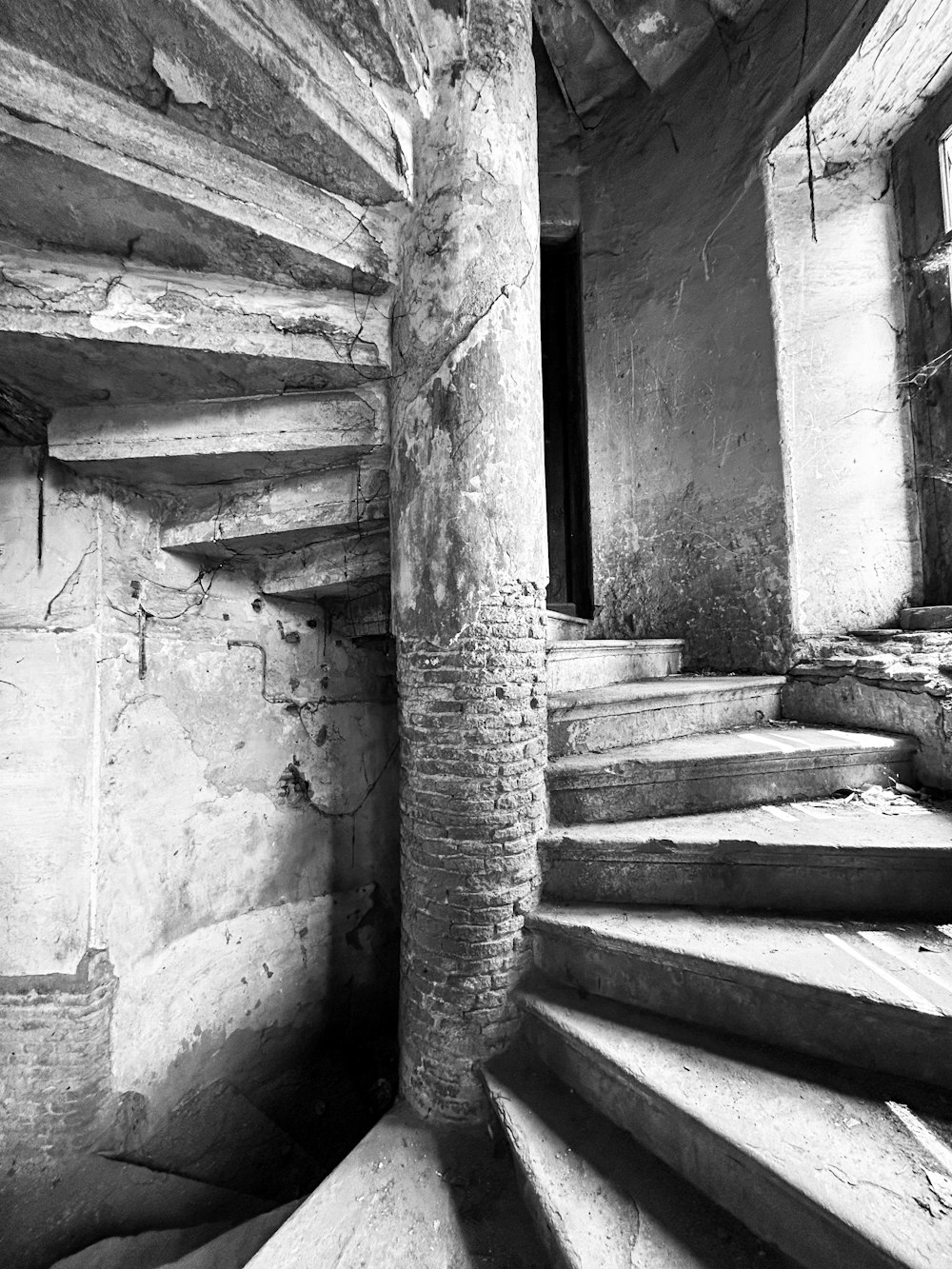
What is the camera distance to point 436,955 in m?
2.02

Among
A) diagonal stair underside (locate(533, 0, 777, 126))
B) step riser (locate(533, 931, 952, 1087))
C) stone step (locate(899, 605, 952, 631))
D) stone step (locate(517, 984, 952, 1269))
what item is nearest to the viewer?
stone step (locate(517, 984, 952, 1269))

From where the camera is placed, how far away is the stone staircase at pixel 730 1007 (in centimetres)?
117

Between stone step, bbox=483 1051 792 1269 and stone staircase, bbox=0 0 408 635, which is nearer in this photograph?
stone step, bbox=483 1051 792 1269

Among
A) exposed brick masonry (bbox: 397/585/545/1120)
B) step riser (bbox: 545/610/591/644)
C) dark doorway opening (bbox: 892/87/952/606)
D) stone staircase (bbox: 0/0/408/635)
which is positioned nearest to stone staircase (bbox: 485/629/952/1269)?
exposed brick masonry (bbox: 397/585/545/1120)

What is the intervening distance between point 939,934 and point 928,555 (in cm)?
227

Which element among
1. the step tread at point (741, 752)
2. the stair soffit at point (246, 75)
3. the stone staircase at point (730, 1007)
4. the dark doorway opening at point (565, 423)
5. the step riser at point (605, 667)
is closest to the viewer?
the stone staircase at point (730, 1007)

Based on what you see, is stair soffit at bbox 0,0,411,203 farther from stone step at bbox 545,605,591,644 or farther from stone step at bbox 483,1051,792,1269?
stone step at bbox 483,1051,792,1269

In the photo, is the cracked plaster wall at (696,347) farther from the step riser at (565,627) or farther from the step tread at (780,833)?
the step tread at (780,833)

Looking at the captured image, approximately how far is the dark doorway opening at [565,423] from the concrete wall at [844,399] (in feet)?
4.76

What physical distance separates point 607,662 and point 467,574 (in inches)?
46.8

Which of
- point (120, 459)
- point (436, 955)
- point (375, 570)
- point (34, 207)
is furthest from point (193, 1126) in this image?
point (34, 207)

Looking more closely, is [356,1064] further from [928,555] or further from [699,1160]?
[928,555]

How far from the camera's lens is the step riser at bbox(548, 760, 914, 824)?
2078 mm

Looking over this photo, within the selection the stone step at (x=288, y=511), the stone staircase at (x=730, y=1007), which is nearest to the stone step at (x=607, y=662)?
the stone staircase at (x=730, y=1007)
